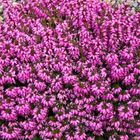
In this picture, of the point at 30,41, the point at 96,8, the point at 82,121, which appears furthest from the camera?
the point at 96,8

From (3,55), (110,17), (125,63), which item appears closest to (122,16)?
(110,17)

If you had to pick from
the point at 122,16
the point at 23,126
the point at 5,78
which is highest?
the point at 122,16

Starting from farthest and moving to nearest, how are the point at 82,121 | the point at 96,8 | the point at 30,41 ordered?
1. the point at 96,8
2. the point at 30,41
3. the point at 82,121

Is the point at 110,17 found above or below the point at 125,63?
above

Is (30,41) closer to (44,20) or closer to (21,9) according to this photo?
(44,20)

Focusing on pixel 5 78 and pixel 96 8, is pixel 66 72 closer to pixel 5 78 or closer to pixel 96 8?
pixel 5 78

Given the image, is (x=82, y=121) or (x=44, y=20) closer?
(x=82, y=121)
